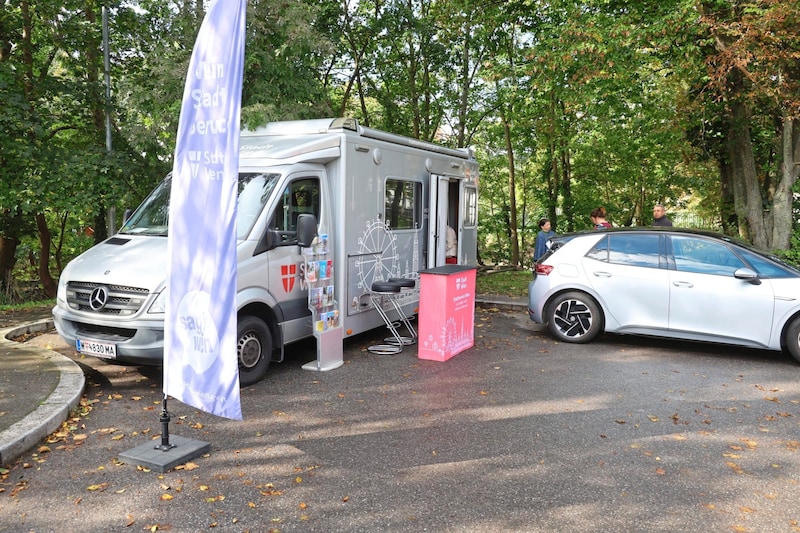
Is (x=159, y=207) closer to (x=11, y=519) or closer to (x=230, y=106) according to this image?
(x=230, y=106)

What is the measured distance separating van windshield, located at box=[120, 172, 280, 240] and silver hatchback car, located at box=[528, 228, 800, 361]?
13.4ft

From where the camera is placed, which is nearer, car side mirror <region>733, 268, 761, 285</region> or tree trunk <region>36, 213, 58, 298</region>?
car side mirror <region>733, 268, 761, 285</region>

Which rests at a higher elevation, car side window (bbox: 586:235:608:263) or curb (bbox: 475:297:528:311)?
car side window (bbox: 586:235:608:263)

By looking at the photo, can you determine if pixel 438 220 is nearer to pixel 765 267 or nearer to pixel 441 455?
pixel 765 267

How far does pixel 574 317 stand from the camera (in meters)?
8.38

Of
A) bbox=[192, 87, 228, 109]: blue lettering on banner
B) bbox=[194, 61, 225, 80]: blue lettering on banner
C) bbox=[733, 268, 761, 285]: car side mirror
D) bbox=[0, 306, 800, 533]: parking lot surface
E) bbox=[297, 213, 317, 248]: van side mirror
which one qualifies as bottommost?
bbox=[0, 306, 800, 533]: parking lot surface

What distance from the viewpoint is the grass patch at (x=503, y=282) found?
1325cm

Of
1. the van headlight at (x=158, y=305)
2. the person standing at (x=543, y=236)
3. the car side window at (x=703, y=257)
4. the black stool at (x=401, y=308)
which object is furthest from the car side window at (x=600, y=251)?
the van headlight at (x=158, y=305)

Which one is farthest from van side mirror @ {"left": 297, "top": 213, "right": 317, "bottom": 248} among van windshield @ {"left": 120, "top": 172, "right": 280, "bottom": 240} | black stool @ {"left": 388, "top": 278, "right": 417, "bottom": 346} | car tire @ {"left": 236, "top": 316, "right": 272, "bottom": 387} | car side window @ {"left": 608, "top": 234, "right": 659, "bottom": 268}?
car side window @ {"left": 608, "top": 234, "right": 659, "bottom": 268}

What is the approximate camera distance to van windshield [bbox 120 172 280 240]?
21.0ft

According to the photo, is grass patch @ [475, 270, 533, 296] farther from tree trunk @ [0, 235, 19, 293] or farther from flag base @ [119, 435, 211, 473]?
tree trunk @ [0, 235, 19, 293]

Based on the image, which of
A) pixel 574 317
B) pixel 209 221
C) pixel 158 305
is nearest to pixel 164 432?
pixel 158 305

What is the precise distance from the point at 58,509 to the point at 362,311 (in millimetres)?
4489

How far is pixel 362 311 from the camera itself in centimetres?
777
